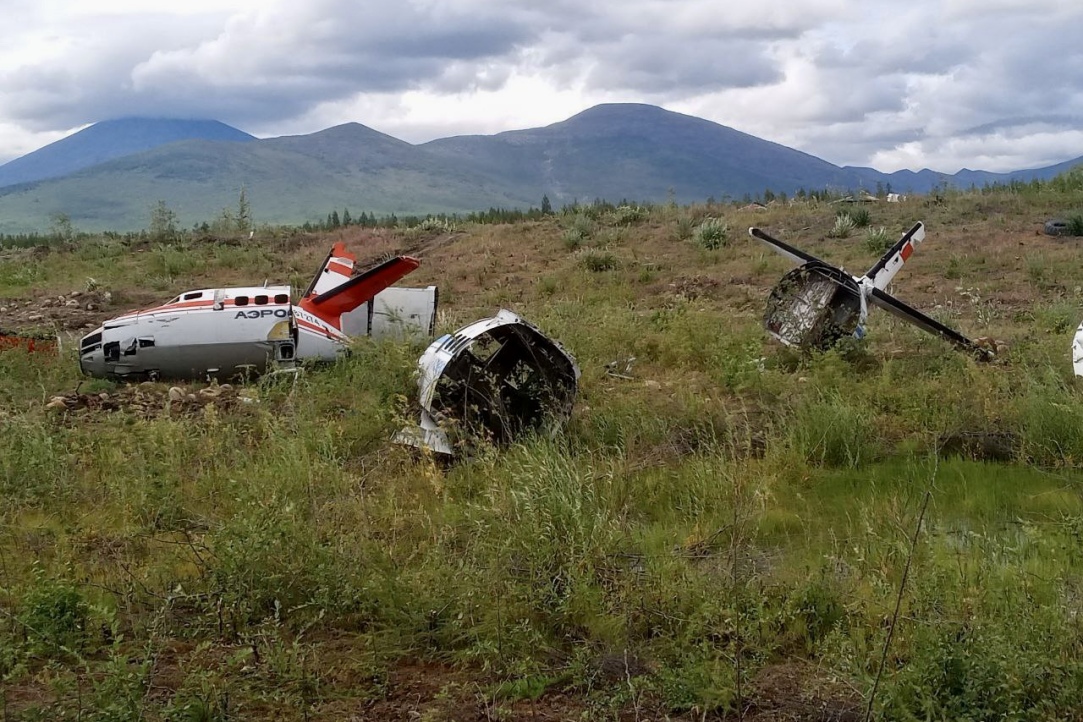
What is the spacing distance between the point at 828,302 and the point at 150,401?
7192mm

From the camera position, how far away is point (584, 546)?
405 cm

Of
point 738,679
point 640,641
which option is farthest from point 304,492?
point 738,679

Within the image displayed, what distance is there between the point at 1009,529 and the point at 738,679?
104 inches

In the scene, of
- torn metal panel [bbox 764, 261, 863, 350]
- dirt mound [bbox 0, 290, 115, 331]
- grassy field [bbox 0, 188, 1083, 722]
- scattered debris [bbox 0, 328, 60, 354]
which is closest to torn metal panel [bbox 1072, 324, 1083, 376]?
grassy field [bbox 0, 188, 1083, 722]

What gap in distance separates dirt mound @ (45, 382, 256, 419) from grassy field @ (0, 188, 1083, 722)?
0.08m

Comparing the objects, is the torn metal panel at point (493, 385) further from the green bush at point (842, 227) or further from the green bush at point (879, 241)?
the green bush at point (842, 227)


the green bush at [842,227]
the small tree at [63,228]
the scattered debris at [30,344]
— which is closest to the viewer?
the scattered debris at [30,344]

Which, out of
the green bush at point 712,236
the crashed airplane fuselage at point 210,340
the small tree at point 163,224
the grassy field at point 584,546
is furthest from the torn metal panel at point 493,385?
the small tree at point 163,224

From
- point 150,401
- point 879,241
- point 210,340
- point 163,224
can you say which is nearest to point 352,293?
point 210,340

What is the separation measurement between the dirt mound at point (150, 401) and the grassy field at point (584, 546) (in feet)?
0.26

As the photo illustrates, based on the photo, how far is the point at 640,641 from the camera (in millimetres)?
3682

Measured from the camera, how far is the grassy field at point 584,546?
3229mm

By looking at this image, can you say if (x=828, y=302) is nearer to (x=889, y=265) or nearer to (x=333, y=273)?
(x=889, y=265)

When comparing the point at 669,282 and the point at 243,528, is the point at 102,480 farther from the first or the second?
the point at 669,282
